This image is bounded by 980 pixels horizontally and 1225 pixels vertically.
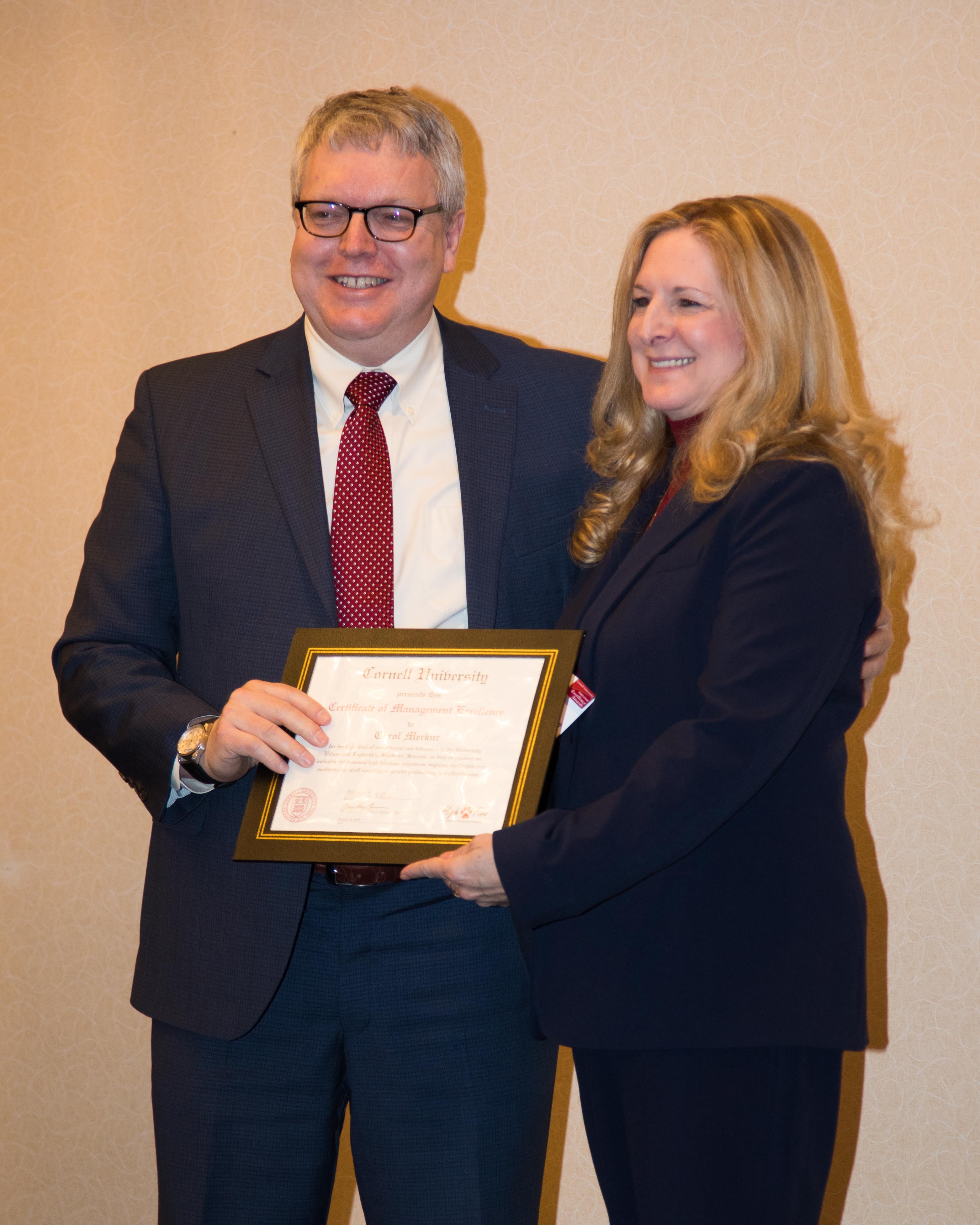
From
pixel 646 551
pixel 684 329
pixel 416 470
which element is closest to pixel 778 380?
pixel 684 329

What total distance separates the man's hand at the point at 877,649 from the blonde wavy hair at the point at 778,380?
74 mm

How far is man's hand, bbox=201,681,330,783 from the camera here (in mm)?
1520

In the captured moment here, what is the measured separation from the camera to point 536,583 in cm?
180

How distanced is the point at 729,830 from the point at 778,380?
57 cm

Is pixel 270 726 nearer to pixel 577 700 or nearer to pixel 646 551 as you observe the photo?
pixel 577 700

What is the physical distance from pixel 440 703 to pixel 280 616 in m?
0.30

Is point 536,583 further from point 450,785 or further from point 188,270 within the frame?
point 188,270

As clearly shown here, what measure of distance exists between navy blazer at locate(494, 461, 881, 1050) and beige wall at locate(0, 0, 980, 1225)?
1.23m

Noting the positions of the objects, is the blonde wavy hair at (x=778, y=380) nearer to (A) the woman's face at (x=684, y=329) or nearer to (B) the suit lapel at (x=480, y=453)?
(A) the woman's face at (x=684, y=329)

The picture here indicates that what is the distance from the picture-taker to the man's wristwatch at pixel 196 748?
162cm

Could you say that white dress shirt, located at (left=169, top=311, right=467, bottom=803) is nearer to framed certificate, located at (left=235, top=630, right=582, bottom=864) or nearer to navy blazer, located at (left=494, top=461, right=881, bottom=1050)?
framed certificate, located at (left=235, top=630, right=582, bottom=864)

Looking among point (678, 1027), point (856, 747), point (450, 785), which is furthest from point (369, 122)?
point (856, 747)

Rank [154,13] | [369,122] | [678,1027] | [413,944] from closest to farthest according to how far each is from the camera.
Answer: [678,1027], [413,944], [369,122], [154,13]

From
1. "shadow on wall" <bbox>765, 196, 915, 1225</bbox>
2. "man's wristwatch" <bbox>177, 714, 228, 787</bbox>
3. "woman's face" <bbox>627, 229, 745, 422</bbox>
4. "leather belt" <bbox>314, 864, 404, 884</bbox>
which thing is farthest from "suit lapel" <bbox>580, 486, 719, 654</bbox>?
"shadow on wall" <bbox>765, 196, 915, 1225</bbox>
